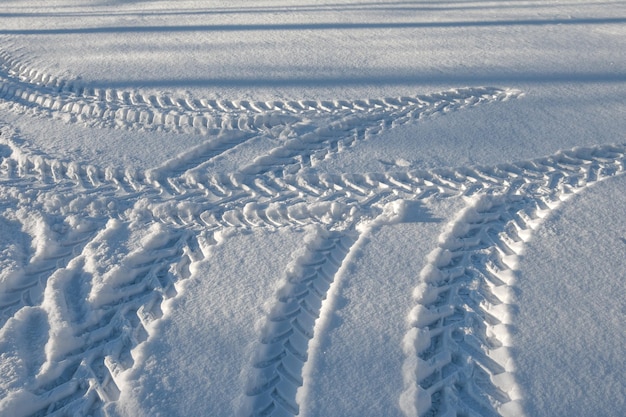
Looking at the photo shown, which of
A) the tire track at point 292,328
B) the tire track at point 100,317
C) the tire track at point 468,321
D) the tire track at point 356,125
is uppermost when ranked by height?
the tire track at point 356,125

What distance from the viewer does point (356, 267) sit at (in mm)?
2824

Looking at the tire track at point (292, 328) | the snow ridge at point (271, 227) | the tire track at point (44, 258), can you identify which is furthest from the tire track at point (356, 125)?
the tire track at point (44, 258)

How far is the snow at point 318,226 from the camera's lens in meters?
2.28

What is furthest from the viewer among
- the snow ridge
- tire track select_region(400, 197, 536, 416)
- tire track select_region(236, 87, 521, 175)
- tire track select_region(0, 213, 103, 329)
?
tire track select_region(236, 87, 521, 175)

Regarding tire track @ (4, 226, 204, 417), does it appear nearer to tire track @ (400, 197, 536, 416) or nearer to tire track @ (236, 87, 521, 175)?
tire track @ (236, 87, 521, 175)

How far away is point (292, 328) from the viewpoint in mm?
2504

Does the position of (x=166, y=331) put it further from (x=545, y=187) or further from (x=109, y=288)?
(x=545, y=187)

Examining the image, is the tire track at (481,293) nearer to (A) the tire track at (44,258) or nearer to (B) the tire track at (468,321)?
(B) the tire track at (468,321)

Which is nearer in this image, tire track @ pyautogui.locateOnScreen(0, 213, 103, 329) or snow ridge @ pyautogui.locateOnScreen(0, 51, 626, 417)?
snow ridge @ pyautogui.locateOnScreen(0, 51, 626, 417)

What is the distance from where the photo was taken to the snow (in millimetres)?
2275

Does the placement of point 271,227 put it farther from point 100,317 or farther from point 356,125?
point 356,125

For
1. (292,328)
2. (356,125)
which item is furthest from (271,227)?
(356,125)

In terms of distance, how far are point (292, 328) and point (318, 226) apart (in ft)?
2.40

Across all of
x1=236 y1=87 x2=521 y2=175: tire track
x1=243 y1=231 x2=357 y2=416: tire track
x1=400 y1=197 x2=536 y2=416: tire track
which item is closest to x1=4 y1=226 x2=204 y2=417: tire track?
x1=243 y1=231 x2=357 y2=416: tire track
